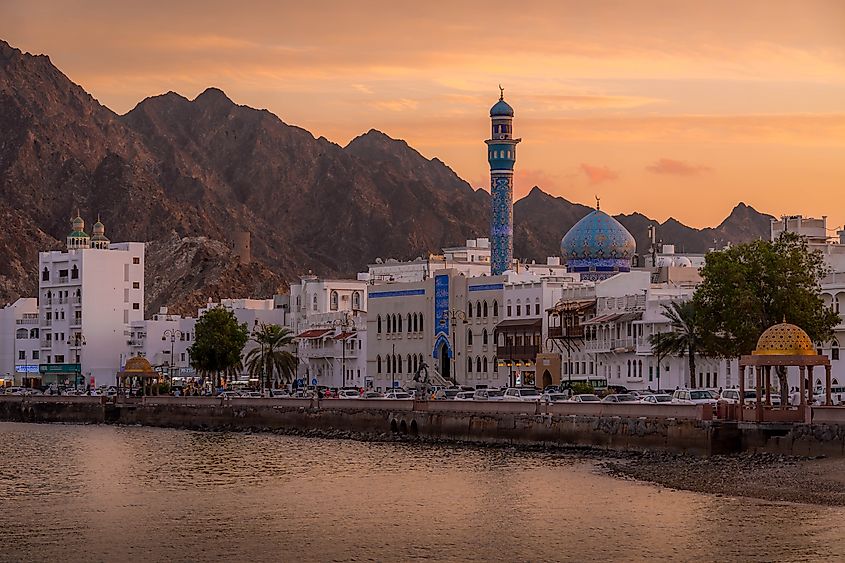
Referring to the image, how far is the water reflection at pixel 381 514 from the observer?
163 ft

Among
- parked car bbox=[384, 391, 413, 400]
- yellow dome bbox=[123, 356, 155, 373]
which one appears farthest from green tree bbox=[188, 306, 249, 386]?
parked car bbox=[384, 391, 413, 400]

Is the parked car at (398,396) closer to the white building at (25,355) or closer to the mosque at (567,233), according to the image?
the mosque at (567,233)

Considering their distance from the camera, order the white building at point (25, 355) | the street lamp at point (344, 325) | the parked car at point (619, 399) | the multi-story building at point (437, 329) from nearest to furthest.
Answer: the parked car at point (619, 399) < the multi-story building at point (437, 329) < the street lamp at point (344, 325) < the white building at point (25, 355)

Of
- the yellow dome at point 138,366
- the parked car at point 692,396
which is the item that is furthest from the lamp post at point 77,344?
the parked car at point 692,396

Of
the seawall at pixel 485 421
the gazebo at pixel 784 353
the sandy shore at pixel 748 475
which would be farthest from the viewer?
the seawall at pixel 485 421

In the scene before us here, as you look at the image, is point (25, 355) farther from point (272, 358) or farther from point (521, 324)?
point (521, 324)

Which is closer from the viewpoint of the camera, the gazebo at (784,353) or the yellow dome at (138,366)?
the gazebo at (784,353)

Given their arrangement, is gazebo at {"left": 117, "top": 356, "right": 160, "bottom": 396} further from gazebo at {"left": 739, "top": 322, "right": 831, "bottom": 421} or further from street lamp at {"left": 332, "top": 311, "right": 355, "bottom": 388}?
gazebo at {"left": 739, "top": 322, "right": 831, "bottom": 421}

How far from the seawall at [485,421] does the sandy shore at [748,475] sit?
1147 millimetres

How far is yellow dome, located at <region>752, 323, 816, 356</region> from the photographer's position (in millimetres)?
72000

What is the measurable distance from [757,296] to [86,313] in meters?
116

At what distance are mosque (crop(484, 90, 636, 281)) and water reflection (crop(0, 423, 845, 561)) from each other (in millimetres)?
63673

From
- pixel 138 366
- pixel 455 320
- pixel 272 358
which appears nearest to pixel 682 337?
pixel 455 320

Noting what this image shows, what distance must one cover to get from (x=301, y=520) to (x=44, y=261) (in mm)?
145189
